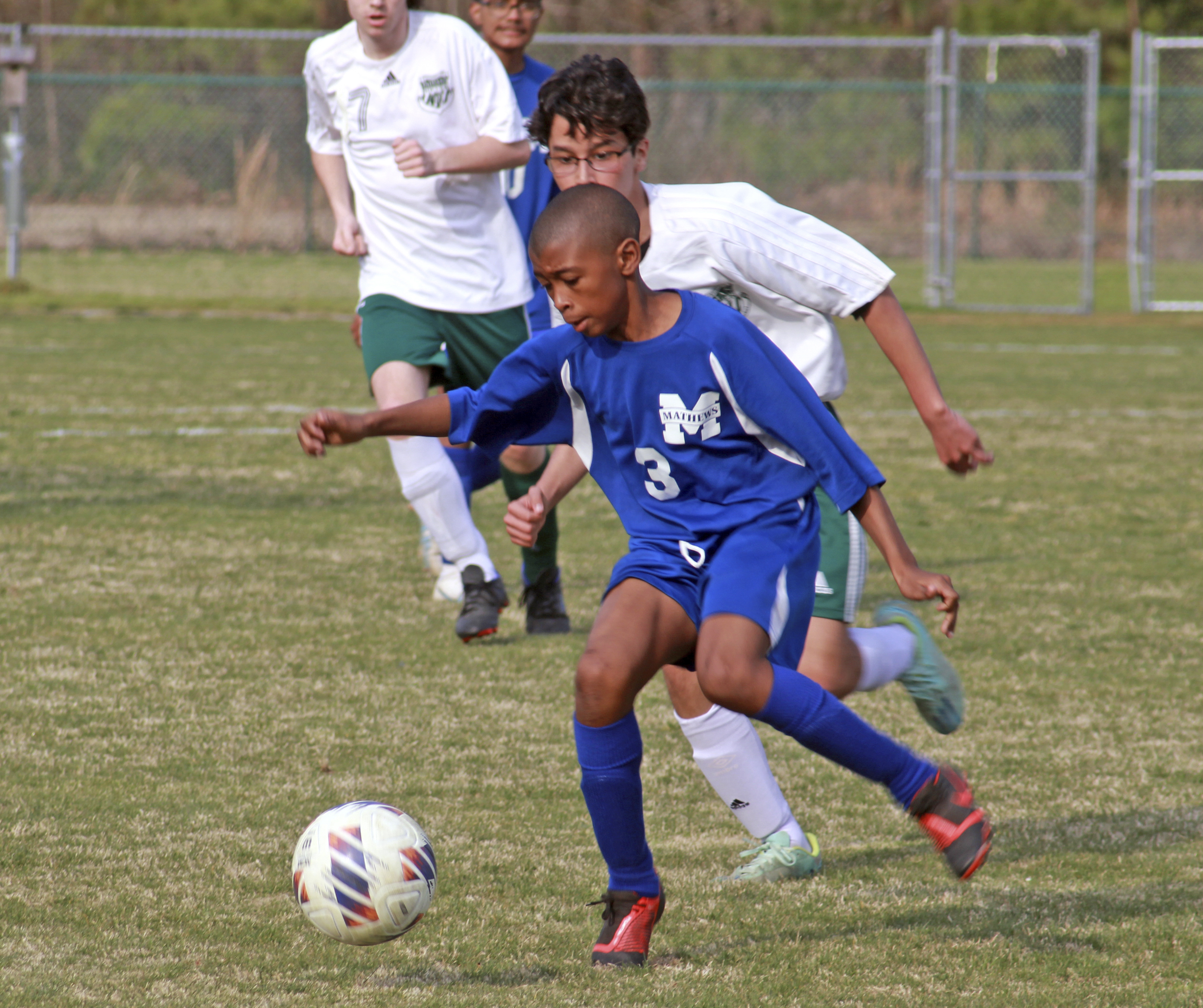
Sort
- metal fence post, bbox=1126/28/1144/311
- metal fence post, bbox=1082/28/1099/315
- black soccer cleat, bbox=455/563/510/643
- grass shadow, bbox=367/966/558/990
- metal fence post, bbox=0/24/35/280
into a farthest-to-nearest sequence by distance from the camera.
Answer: metal fence post, bbox=1126/28/1144/311 < metal fence post, bbox=1082/28/1099/315 < metal fence post, bbox=0/24/35/280 < black soccer cleat, bbox=455/563/510/643 < grass shadow, bbox=367/966/558/990

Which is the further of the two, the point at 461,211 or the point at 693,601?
the point at 461,211

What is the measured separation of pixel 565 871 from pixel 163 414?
687 centimetres

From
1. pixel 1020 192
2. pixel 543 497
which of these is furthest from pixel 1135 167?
pixel 543 497

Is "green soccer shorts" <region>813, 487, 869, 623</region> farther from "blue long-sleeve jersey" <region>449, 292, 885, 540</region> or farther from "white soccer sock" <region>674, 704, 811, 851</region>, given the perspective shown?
"blue long-sleeve jersey" <region>449, 292, 885, 540</region>

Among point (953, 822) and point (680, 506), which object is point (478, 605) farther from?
point (953, 822)

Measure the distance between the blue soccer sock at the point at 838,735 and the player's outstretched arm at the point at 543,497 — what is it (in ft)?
1.94

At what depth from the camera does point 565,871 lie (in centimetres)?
310

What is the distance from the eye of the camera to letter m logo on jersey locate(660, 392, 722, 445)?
273 centimetres

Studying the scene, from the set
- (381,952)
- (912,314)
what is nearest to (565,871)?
(381,952)

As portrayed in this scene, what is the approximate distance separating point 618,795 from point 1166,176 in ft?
47.2

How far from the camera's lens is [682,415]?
8.96ft

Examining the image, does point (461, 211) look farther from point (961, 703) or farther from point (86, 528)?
point (961, 703)

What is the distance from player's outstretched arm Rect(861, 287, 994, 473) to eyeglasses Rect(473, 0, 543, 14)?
2.42 metres

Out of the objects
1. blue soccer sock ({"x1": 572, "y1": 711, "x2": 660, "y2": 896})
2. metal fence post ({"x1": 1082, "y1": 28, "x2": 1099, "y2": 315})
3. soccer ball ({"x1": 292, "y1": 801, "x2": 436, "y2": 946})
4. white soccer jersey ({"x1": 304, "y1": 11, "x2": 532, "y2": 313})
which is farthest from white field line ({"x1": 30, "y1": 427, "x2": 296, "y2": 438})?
metal fence post ({"x1": 1082, "y1": 28, "x2": 1099, "y2": 315})
